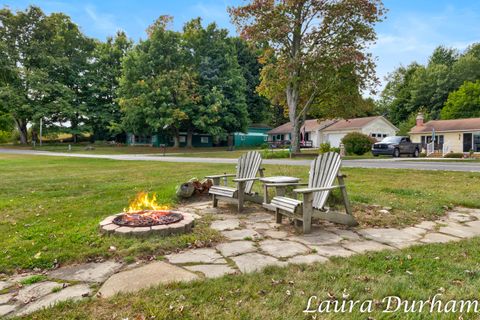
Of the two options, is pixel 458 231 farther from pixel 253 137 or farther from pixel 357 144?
pixel 253 137

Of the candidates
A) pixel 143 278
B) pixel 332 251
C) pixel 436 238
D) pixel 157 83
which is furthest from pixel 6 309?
pixel 157 83

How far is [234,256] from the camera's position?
10.3ft

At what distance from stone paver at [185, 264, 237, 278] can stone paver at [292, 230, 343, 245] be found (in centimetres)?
106

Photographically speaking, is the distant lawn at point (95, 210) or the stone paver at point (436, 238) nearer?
the distant lawn at point (95, 210)

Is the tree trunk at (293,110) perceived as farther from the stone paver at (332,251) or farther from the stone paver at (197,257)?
the stone paver at (197,257)

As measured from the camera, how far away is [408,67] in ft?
167

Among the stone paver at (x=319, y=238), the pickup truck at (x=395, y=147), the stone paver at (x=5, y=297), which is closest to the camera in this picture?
the stone paver at (x=5, y=297)

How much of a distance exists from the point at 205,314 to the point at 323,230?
7.70 feet

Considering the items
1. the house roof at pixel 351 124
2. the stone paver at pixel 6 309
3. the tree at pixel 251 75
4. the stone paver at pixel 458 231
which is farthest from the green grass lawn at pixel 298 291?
the tree at pixel 251 75

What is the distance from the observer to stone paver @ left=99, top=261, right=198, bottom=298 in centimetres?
247

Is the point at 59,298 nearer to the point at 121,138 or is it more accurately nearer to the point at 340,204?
the point at 340,204

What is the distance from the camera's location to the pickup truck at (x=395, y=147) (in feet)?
71.9

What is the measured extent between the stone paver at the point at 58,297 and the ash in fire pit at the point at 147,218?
1.29 m

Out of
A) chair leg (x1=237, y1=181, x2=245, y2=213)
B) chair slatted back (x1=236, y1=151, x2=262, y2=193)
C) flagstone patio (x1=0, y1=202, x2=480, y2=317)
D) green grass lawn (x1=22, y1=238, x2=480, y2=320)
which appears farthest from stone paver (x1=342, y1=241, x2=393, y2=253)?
chair slatted back (x1=236, y1=151, x2=262, y2=193)
